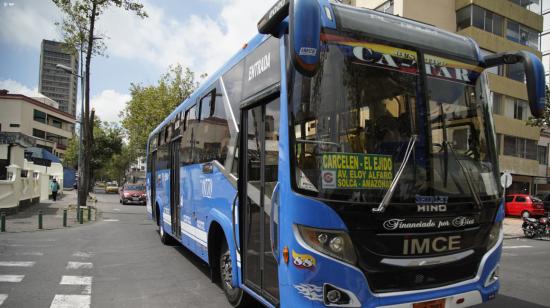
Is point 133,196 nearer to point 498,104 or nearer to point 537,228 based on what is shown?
point 537,228

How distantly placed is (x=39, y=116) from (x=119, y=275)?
66.2m

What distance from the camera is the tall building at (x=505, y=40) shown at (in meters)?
29.0

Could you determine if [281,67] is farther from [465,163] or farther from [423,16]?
[423,16]

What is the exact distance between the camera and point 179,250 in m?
10.4

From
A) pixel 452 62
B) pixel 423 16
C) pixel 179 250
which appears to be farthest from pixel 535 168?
pixel 452 62

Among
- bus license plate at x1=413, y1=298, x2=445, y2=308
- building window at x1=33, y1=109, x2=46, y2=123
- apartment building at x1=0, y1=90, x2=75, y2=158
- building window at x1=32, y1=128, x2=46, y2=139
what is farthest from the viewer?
building window at x1=33, y1=109, x2=46, y2=123

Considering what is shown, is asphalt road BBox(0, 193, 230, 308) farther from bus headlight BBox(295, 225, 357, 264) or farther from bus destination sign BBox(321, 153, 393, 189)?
bus destination sign BBox(321, 153, 393, 189)

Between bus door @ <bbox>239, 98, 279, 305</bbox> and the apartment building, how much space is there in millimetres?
53860

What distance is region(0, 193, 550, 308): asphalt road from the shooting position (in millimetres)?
6020

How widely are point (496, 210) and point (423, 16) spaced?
1031 inches

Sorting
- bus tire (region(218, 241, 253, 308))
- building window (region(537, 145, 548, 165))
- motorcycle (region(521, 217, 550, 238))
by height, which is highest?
building window (region(537, 145, 548, 165))

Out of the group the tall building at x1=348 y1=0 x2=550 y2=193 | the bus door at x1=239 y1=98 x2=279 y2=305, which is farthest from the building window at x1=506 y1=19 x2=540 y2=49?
the bus door at x1=239 y1=98 x2=279 y2=305

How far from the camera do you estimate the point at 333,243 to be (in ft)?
11.4

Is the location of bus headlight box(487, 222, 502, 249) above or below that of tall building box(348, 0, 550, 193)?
below
